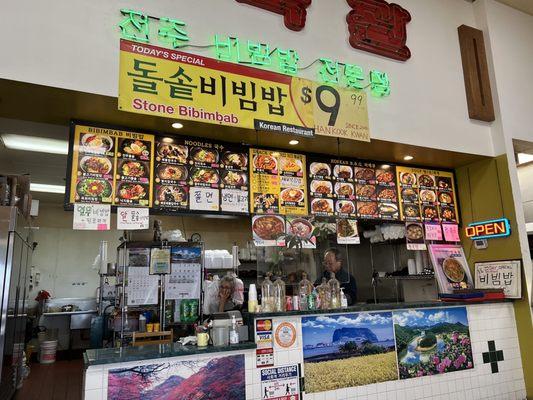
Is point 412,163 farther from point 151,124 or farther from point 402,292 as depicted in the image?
point 151,124

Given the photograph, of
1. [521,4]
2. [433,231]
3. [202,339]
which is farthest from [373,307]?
[521,4]

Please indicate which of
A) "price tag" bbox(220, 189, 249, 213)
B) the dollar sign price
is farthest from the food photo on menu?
the dollar sign price

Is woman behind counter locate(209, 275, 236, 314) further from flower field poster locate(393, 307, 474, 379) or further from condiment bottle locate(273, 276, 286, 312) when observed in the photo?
flower field poster locate(393, 307, 474, 379)

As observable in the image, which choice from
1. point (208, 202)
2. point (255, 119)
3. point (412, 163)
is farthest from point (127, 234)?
point (412, 163)

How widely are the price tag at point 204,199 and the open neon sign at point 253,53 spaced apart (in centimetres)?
130

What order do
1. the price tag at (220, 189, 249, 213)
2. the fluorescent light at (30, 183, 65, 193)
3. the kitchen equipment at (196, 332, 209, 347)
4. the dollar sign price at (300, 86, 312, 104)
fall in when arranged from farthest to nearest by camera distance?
the fluorescent light at (30, 183, 65, 193)
the price tag at (220, 189, 249, 213)
the dollar sign price at (300, 86, 312, 104)
the kitchen equipment at (196, 332, 209, 347)

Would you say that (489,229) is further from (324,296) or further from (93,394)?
(93,394)

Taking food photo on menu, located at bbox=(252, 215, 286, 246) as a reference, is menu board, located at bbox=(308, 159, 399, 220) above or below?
above

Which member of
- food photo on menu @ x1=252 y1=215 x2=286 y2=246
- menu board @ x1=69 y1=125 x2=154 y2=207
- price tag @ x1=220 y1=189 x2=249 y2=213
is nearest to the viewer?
menu board @ x1=69 y1=125 x2=154 y2=207

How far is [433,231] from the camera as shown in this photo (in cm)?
539

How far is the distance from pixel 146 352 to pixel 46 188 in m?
7.07

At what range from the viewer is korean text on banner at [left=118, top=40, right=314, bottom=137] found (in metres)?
3.36

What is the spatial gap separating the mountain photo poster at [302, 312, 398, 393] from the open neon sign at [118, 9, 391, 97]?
2.47m

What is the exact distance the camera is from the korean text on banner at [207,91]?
3355 millimetres
